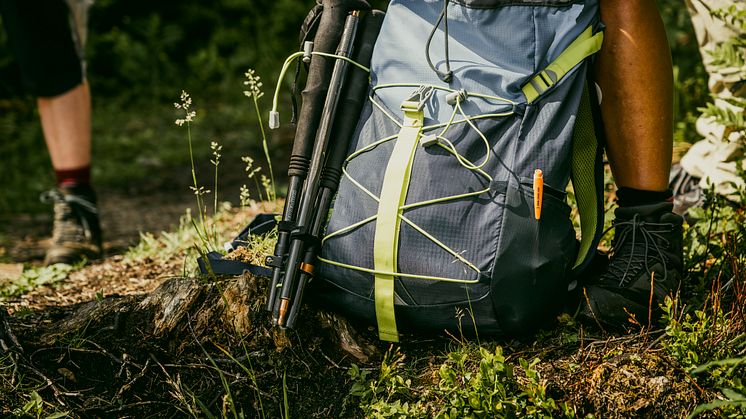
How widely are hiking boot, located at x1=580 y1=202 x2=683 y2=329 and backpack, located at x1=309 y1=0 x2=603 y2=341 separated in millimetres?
172

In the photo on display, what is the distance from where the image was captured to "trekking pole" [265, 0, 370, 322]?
2.54m

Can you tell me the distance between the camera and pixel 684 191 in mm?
3674

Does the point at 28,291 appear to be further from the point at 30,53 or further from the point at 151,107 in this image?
the point at 151,107

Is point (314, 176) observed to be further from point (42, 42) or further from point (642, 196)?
point (42, 42)

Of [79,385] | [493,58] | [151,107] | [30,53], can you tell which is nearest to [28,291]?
[79,385]

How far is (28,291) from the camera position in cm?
332

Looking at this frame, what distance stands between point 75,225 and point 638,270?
2.80 m

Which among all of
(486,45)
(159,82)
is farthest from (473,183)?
(159,82)

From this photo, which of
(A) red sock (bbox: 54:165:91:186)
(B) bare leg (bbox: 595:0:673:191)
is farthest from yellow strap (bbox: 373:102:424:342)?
(A) red sock (bbox: 54:165:91:186)

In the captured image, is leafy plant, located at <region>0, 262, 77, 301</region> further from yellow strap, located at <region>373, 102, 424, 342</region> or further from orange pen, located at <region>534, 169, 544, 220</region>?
orange pen, located at <region>534, 169, 544, 220</region>

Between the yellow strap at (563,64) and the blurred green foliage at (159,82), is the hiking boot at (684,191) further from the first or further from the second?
the blurred green foliage at (159,82)

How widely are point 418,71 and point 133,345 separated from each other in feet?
4.21

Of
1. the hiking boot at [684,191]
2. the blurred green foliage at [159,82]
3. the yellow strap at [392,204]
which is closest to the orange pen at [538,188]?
the yellow strap at [392,204]

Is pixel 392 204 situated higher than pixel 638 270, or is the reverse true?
pixel 392 204
